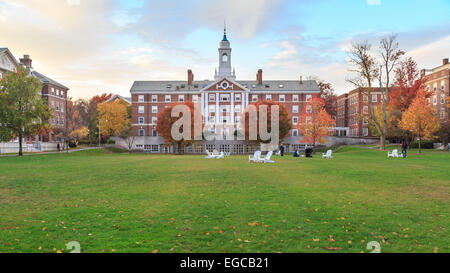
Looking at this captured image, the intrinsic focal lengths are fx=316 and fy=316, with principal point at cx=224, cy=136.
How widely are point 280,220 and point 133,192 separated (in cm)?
637

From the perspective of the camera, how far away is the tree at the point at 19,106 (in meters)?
37.9

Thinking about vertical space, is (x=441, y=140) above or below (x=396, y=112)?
below

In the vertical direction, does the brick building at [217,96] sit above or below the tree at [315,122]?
above

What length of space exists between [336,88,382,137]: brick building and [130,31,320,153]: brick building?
16551 mm

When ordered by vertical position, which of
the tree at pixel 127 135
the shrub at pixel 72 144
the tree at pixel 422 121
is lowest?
the shrub at pixel 72 144

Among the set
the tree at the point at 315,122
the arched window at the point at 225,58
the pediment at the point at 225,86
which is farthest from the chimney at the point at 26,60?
the tree at the point at 315,122

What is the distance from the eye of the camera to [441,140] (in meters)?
49.3

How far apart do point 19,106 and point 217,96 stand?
1565 inches

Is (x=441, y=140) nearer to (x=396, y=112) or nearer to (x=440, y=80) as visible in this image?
(x=396, y=112)

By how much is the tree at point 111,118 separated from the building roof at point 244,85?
673 cm

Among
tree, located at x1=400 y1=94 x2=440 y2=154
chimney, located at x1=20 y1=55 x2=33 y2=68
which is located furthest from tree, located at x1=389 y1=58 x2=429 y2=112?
chimney, located at x1=20 y1=55 x2=33 y2=68

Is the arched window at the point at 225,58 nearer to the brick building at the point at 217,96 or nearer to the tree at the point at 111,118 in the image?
the brick building at the point at 217,96
